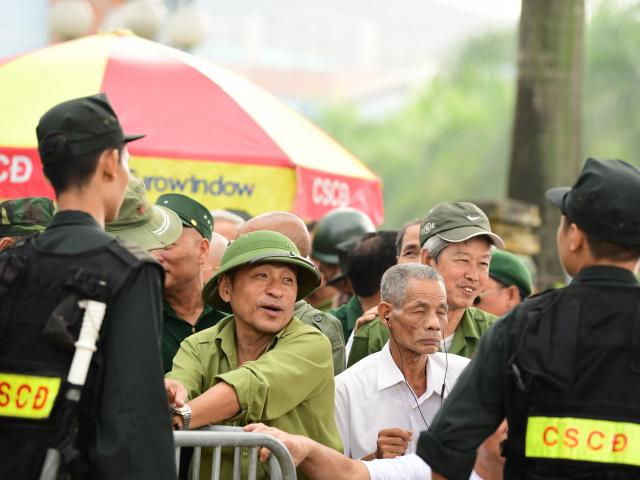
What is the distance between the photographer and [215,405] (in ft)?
15.8

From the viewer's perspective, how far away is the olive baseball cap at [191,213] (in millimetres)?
6414

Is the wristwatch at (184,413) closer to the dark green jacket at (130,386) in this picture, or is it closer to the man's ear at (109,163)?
the dark green jacket at (130,386)

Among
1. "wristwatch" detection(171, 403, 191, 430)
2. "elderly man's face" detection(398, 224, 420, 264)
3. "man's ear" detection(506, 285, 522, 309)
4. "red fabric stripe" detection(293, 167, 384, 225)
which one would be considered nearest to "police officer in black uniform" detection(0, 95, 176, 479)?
"wristwatch" detection(171, 403, 191, 430)

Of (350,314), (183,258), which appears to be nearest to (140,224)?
(183,258)

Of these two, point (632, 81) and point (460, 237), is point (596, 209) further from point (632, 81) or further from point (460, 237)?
point (632, 81)

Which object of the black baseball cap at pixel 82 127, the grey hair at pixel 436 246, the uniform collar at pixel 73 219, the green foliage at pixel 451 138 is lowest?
the green foliage at pixel 451 138

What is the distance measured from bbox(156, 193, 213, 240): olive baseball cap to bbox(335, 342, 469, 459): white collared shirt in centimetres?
113

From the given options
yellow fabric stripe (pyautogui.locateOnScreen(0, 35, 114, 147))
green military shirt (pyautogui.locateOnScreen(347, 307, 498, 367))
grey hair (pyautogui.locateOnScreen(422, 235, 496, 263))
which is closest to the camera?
green military shirt (pyautogui.locateOnScreen(347, 307, 498, 367))

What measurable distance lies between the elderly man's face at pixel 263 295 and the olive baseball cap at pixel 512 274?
249 centimetres

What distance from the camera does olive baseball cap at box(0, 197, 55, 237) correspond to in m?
5.70

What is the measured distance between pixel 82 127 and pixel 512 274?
13.5 ft

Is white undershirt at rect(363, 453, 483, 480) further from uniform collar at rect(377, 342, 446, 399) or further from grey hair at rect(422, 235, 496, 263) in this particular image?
grey hair at rect(422, 235, 496, 263)

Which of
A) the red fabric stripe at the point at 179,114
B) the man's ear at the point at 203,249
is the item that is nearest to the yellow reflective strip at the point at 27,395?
the man's ear at the point at 203,249

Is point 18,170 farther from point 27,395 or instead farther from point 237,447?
point 27,395
